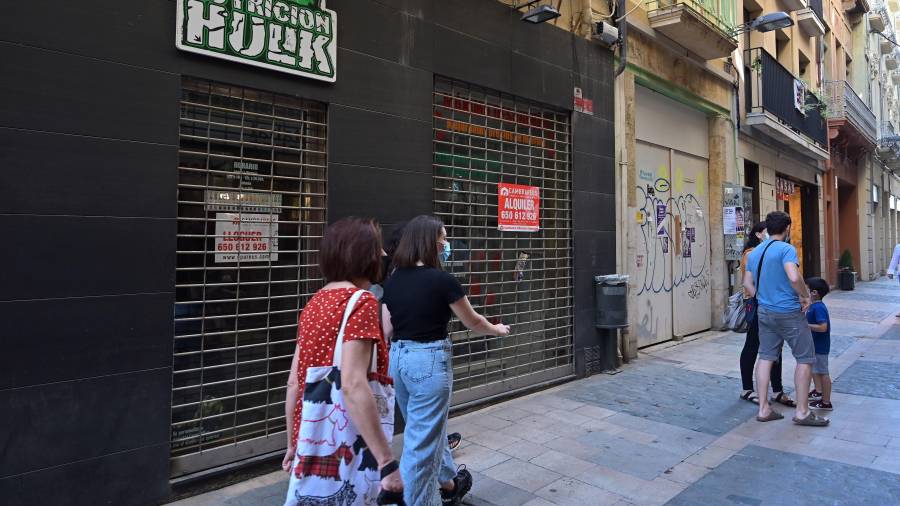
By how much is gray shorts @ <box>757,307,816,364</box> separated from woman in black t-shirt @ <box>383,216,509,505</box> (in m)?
3.56

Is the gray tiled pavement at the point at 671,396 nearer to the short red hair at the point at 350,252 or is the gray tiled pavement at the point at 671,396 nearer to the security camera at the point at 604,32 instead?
the short red hair at the point at 350,252

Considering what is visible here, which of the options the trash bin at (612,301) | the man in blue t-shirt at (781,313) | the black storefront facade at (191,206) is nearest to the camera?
the black storefront facade at (191,206)

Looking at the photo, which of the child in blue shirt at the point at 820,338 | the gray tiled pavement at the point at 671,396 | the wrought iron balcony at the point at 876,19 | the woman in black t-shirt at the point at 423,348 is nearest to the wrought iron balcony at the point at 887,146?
the wrought iron balcony at the point at 876,19

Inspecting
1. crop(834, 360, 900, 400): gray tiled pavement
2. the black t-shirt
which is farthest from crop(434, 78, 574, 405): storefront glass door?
crop(834, 360, 900, 400): gray tiled pavement

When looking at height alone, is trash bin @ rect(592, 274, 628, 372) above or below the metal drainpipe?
below

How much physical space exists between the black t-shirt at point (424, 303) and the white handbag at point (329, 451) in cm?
96

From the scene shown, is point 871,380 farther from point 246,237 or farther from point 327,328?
point 327,328

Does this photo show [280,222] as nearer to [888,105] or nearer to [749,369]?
[749,369]

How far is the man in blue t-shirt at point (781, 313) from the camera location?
5.12 m

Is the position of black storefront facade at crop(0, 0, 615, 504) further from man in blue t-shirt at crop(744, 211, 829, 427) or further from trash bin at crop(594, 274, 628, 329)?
man in blue t-shirt at crop(744, 211, 829, 427)

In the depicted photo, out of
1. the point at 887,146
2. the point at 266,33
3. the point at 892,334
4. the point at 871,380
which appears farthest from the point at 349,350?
the point at 887,146

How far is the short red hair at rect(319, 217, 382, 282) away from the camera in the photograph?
2.13 meters

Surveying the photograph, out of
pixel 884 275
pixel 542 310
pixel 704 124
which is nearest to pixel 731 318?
pixel 704 124

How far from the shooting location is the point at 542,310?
6645mm
